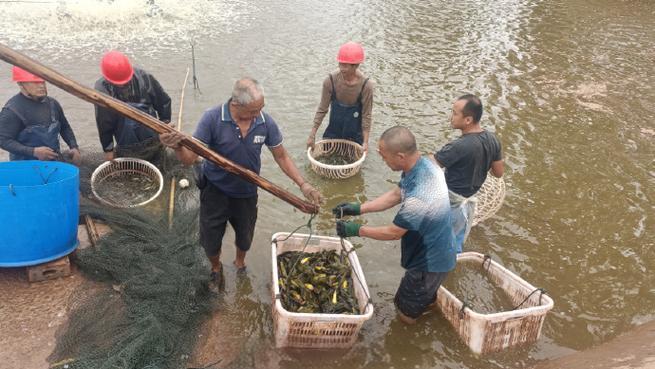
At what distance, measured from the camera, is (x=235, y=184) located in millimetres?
4121

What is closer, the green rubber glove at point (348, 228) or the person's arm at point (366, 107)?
the green rubber glove at point (348, 228)

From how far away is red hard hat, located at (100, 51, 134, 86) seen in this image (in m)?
5.25

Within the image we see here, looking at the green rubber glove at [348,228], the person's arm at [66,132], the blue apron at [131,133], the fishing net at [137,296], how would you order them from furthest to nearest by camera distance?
the blue apron at [131,133]
the person's arm at [66,132]
the green rubber glove at [348,228]
the fishing net at [137,296]

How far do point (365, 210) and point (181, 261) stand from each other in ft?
6.38

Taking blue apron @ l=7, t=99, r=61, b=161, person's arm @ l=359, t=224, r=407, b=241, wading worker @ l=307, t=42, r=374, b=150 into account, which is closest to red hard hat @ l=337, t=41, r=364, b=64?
wading worker @ l=307, t=42, r=374, b=150

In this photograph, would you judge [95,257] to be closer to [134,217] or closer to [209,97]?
[134,217]

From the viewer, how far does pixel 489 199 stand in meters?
5.84

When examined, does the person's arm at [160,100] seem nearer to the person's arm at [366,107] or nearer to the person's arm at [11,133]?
the person's arm at [11,133]

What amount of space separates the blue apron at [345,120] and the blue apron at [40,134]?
3.41m

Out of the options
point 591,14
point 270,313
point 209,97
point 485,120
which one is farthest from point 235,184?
point 591,14

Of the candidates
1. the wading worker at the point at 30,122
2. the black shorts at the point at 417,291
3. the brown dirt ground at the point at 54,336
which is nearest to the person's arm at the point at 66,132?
the wading worker at the point at 30,122

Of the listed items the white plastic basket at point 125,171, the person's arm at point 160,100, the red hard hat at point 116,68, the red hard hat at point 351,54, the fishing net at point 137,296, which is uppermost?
the red hard hat at point 351,54

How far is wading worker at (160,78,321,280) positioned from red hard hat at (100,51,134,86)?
2.06 m

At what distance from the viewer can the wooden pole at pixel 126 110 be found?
9.77ft
